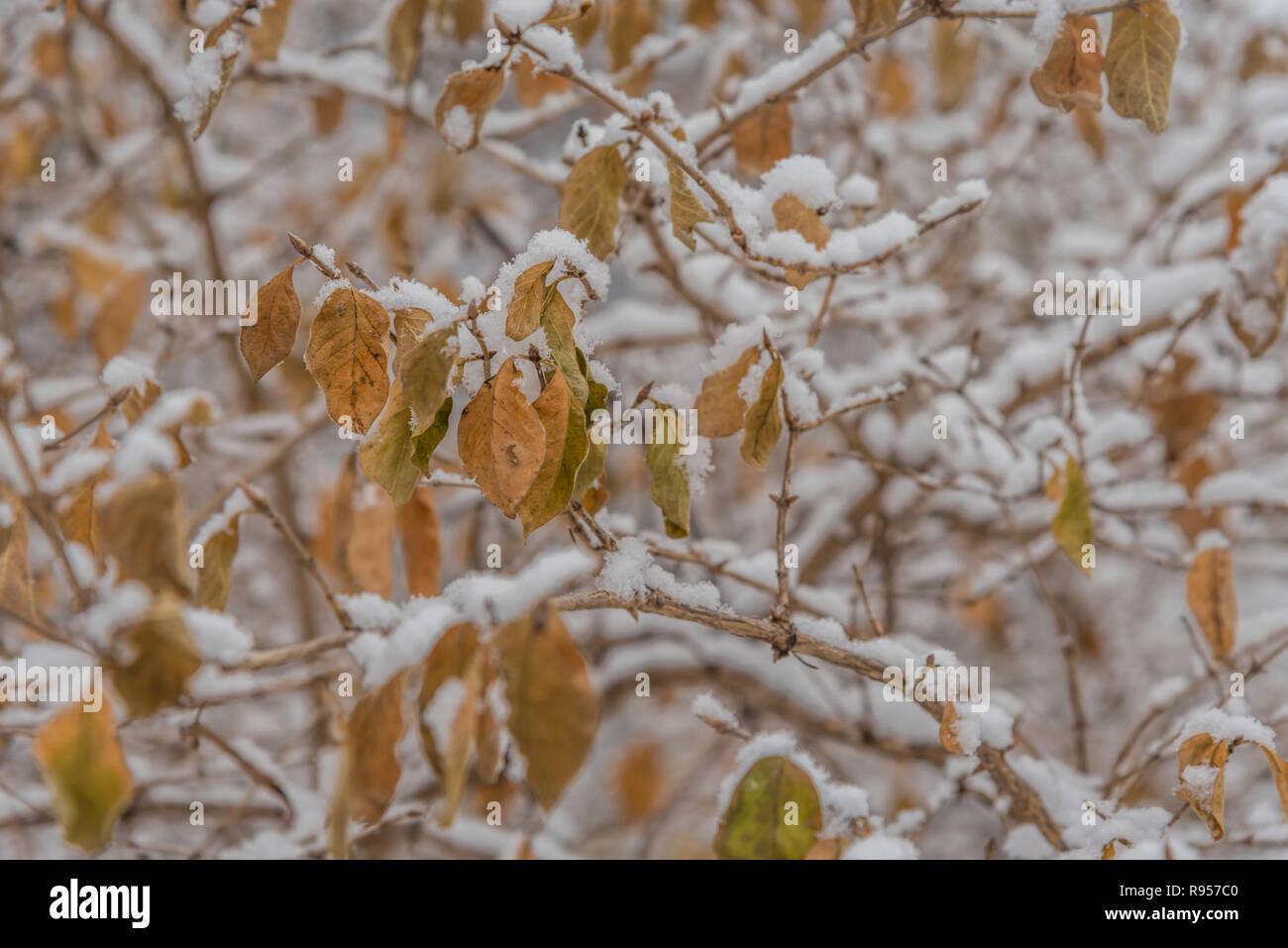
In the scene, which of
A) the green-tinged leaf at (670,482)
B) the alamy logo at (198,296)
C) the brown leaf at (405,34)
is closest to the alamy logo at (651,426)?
the green-tinged leaf at (670,482)

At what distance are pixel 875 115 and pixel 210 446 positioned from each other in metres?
1.44

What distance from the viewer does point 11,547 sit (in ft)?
2.17

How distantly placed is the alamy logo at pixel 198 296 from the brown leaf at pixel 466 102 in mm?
654

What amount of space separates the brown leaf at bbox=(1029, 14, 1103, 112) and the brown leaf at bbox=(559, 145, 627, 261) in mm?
360

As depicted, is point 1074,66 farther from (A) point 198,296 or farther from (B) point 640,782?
(B) point 640,782

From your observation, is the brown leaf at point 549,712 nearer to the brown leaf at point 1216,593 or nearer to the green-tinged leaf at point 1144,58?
the green-tinged leaf at point 1144,58

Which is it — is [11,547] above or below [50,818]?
above

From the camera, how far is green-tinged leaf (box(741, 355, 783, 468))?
665 mm

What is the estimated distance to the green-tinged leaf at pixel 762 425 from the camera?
0.66 metres

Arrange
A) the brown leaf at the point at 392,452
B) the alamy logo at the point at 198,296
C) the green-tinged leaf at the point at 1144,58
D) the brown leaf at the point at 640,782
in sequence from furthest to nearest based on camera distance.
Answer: the brown leaf at the point at 640,782, the alamy logo at the point at 198,296, the green-tinged leaf at the point at 1144,58, the brown leaf at the point at 392,452

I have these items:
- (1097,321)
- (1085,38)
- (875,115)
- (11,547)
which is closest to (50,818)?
(11,547)

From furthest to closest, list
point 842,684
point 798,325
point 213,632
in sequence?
1. point 842,684
2. point 798,325
3. point 213,632

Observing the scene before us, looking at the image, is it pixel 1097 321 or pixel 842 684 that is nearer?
pixel 1097 321

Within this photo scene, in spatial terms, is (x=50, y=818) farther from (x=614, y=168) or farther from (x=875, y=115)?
(x=875, y=115)
